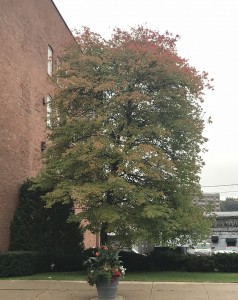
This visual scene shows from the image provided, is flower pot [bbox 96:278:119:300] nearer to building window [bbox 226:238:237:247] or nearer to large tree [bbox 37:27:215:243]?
large tree [bbox 37:27:215:243]

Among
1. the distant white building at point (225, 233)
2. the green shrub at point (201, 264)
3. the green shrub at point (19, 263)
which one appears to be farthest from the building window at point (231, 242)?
the green shrub at point (19, 263)

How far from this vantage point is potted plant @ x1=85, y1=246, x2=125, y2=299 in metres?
10.9

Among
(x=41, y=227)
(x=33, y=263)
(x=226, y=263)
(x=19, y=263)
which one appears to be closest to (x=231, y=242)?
(x=226, y=263)

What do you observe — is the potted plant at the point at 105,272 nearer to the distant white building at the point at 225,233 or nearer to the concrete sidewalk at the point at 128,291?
the concrete sidewalk at the point at 128,291

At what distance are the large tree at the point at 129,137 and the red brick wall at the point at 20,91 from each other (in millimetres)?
2697

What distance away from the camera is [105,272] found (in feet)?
35.7

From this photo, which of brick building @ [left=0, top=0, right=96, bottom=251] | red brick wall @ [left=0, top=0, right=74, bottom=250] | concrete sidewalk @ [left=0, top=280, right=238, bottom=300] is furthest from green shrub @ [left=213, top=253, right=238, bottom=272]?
red brick wall @ [left=0, top=0, right=74, bottom=250]

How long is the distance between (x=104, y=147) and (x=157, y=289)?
5701 millimetres

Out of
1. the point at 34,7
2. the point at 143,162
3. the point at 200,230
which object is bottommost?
the point at 200,230

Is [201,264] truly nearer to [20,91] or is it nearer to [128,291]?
[128,291]

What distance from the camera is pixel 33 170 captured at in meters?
24.6

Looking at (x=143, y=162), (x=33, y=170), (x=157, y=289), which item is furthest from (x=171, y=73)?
(x=33, y=170)

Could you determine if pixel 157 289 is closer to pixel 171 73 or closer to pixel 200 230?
pixel 200 230

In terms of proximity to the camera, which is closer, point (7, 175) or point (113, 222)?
point (113, 222)
